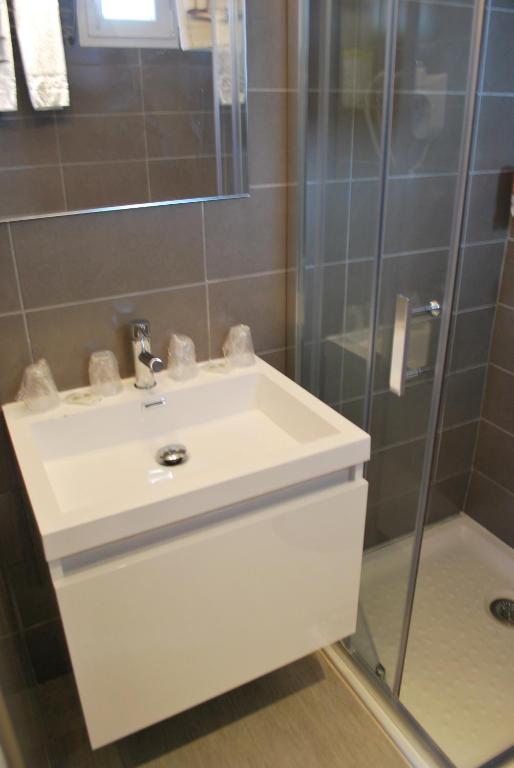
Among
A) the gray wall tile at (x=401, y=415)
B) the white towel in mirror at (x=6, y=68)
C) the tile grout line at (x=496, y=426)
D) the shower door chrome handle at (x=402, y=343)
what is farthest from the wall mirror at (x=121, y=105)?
the tile grout line at (x=496, y=426)

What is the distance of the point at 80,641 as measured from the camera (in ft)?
3.68

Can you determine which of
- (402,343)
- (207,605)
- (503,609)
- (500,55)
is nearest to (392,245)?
(402,343)

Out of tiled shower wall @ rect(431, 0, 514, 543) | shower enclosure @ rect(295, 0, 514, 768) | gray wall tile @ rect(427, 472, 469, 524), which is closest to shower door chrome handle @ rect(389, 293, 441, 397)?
shower enclosure @ rect(295, 0, 514, 768)

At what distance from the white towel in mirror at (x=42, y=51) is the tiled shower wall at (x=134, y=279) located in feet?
0.80

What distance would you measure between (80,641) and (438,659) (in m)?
1.12

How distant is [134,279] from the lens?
145 centimetres

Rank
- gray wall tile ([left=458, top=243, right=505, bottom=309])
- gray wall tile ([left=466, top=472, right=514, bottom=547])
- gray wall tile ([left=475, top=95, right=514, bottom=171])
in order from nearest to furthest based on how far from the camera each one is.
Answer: gray wall tile ([left=475, top=95, right=514, bottom=171])
gray wall tile ([left=458, top=243, right=505, bottom=309])
gray wall tile ([left=466, top=472, right=514, bottom=547])

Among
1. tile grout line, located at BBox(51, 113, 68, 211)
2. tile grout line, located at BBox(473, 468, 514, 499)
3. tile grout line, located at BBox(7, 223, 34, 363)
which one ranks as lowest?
tile grout line, located at BBox(473, 468, 514, 499)

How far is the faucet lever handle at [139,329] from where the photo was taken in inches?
56.1

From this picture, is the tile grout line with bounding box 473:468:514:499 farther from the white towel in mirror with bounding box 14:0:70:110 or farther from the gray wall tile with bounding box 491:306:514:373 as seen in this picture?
the white towel in mirror with bounding box 14:0:70:110

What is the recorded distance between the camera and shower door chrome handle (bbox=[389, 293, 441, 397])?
127cm

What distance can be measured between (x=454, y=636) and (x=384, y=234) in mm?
1243

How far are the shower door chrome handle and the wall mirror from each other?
0.55 metres

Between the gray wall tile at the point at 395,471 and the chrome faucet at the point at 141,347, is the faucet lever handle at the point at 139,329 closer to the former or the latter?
the chrome faucet at the point at 141,347
